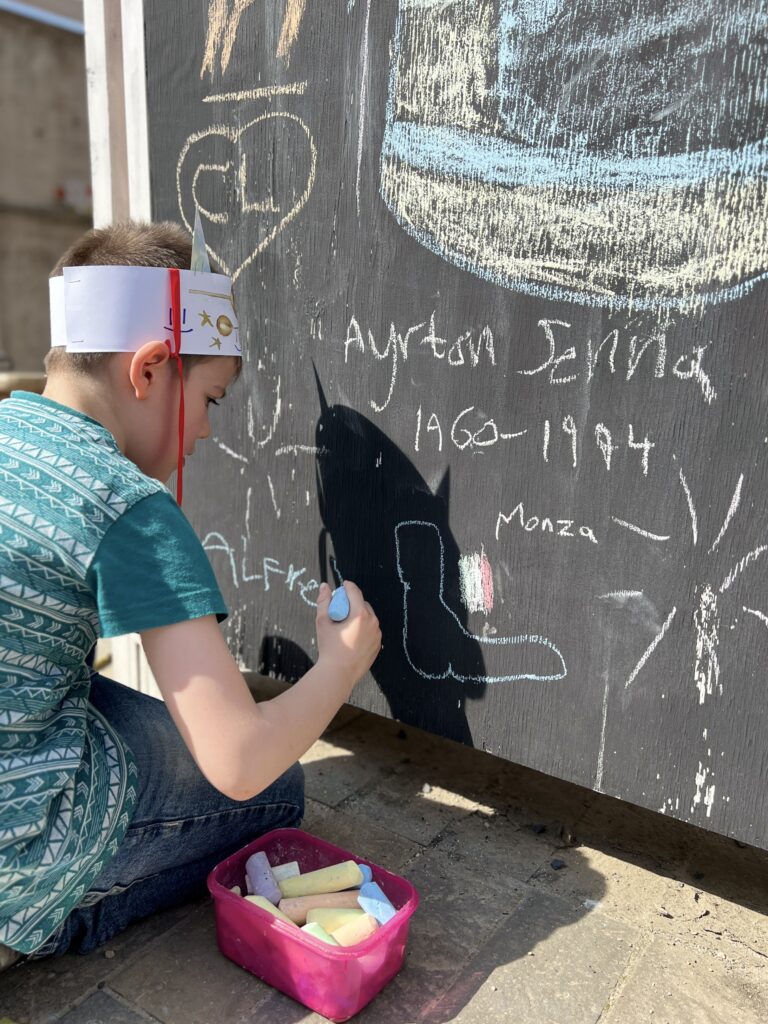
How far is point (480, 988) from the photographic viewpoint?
5.07 ft

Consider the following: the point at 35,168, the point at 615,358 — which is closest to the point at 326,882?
the point at 615,358

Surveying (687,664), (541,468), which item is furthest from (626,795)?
(541,468)

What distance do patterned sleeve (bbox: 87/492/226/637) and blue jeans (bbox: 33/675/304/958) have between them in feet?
1.58

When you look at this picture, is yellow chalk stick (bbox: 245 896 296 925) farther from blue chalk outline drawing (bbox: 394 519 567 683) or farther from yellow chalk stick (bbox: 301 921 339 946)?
blue chalk outline drawing (bbox: 394 519 567 683)

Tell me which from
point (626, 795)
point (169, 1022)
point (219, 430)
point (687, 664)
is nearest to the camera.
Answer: point (169, 1022)

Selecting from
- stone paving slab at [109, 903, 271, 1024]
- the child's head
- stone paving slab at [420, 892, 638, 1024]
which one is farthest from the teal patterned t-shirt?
stone paving slab at [420, 892, 638, 1024]

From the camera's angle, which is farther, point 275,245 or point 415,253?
point 275,245

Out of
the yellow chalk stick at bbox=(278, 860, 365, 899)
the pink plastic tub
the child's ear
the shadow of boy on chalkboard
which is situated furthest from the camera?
the shadow of boy on chalkboard

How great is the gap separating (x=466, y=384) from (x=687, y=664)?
0.74 metres

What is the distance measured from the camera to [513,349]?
169cm

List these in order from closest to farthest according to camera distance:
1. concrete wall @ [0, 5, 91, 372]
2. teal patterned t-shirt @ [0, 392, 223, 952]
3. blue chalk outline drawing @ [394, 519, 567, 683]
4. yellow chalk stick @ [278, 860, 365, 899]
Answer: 1. teal patterned t-shirt @ [0, 392, 223, 952]
2. yellow chalk stick @ [278, 860, 365, 899]
3. blue chalk outline drawing @ [394, 519, 567, 683]
4. concrete wall @ [0, 5, 91, 372]

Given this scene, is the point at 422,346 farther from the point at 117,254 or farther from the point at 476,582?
the point at 117,254

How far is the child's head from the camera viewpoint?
62.1 inches

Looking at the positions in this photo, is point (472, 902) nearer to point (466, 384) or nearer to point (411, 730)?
point (411, 730)
